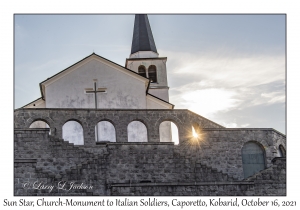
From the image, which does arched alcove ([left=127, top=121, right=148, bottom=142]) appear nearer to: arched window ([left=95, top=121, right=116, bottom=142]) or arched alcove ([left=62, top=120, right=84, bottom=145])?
arched window ([left=95, top=121, right=116, bottom=142])

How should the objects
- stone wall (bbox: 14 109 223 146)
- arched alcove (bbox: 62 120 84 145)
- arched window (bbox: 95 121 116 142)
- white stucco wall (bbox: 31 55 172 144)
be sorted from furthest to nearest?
1. white stucco wall (bbox: 31 55 172 144)
2. arched window (bbox: 95 121 116 142)
3. arched alcove (bbox: 62 120 84 145)
4. stone wall (bbox: 14 109 223 146)

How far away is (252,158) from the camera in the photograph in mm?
36969

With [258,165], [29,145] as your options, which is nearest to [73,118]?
[29,145]

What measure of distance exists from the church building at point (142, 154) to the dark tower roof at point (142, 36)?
18.1m

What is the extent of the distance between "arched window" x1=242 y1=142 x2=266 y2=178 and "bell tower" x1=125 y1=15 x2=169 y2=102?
2322 cm

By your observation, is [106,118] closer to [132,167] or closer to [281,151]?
[132,167]

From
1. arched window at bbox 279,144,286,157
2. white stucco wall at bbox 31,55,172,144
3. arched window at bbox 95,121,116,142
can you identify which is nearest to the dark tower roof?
white stucco wall at bbox 31,55,172,144

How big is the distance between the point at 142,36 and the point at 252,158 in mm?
27438

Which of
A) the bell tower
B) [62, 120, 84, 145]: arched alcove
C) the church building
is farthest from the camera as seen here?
the bell tower

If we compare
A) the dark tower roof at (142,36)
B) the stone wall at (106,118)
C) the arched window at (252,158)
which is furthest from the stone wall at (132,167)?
the dark tower roof at (142,36)

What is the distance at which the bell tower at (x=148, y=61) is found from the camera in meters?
60.3

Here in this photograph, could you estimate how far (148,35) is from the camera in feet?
205

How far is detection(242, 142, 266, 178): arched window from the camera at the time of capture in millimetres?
36594
